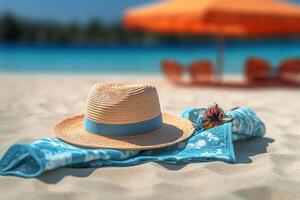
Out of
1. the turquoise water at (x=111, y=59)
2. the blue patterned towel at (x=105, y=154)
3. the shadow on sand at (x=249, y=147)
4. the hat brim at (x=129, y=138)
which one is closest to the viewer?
the blue patterned towel at (x=105, y=154)

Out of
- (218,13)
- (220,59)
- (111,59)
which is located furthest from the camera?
(111,59)

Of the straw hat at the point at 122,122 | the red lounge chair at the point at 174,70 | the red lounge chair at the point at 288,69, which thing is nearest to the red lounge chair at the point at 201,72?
the red lounge chair at the point at 174,70

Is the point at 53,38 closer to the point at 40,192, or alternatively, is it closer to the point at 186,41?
the point at 186,41

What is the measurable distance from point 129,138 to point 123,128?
0.26 ft

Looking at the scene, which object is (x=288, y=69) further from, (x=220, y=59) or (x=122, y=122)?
(x=122, y=122)

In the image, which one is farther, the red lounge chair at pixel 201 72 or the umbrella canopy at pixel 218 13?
the red lounge chair at pixel 201 72

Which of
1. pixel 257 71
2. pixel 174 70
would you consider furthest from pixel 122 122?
pixel 257 71

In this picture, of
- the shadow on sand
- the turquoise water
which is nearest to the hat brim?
the shadow on sand

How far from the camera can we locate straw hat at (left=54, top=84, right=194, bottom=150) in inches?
107

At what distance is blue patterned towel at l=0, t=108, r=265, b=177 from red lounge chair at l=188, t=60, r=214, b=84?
16.1 ft

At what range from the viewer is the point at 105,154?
2.58m

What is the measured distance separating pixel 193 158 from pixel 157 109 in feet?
1.49

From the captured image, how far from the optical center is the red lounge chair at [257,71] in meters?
7.88

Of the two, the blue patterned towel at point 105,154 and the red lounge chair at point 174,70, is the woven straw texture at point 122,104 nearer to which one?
the blue patterned towel at point 105,154
